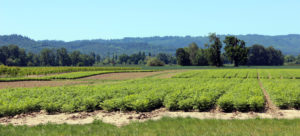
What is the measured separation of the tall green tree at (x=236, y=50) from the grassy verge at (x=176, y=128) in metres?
96.1

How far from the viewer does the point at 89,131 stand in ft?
39.6

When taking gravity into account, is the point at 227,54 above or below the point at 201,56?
above

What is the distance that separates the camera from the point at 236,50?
105688 mm

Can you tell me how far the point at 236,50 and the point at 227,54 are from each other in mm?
4142

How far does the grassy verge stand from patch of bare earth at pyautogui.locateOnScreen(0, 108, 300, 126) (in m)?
1.36

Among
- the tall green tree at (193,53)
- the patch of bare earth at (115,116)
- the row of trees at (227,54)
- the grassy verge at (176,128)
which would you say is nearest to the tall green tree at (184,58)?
the row of trees at (227,54)

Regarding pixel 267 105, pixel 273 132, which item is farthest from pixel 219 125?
pixel 267 105

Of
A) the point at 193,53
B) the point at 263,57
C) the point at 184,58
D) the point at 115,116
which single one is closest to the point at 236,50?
the point at 184,58

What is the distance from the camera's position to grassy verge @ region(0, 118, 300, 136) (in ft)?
37.2

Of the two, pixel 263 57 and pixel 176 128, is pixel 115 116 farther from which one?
pixel 263 57

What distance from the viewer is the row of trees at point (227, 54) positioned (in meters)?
106

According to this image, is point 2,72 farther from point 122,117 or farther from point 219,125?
point 219,125

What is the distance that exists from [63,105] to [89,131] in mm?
5808

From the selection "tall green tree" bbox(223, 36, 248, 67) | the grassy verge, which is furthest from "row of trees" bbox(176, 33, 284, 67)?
the grassy verge
